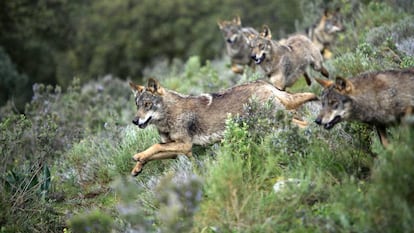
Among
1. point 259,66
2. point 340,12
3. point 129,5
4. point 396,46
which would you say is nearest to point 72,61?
point 129,5

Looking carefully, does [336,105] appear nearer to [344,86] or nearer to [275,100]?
[344,86]

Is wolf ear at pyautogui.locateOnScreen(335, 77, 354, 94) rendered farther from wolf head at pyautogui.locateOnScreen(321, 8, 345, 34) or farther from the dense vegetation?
wolf head at pyautogui.locateOnScreen(321, 8, 345, 34)

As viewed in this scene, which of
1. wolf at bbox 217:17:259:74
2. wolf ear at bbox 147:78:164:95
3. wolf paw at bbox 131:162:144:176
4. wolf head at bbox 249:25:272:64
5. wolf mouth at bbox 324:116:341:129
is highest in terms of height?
wolf mouth at bbox 324:116:341:129

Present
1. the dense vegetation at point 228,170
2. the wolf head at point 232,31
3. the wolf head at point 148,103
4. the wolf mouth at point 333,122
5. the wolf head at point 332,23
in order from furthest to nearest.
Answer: the wolf head at point 332,23, the wolf head at point 232,31, the wolf head at point 148,103, the wolf mouth at point 333,122, the dense vegetation at point 228,170

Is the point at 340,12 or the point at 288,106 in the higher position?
the point at 288,106

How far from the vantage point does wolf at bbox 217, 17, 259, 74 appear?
14.1 metres

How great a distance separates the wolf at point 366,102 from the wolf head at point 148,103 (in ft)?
8.57

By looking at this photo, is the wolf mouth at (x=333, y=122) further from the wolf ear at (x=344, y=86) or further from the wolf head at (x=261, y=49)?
the wolf head at (x=261, y=49)

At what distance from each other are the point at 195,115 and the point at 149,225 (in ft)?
8.05

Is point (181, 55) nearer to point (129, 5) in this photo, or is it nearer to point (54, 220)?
point (129, 5)

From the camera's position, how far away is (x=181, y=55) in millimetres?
30297

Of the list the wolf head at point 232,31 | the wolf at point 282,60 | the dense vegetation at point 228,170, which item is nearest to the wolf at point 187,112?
the dense vegetation at point 228,170

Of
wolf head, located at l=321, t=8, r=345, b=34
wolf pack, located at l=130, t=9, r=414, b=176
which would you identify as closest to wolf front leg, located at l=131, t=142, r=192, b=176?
wolf pack, located at l=130, t=9, r=414, b=176

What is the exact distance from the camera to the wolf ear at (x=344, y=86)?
634 centimetres
